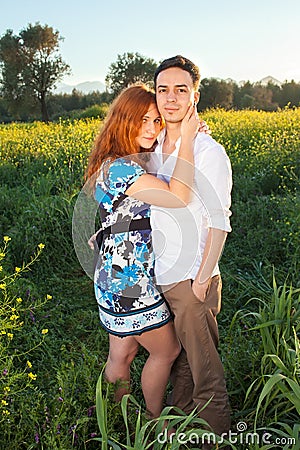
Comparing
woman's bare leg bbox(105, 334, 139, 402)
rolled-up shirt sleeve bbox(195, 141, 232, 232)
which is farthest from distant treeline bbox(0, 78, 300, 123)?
rolled-up shirt sleeve bbox(195, 141, 232, 232)

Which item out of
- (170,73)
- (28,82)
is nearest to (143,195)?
(170,73)

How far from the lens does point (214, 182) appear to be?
83.7 inches

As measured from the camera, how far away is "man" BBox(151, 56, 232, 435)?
7.06 ft

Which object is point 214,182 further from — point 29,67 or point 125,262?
point 29,67

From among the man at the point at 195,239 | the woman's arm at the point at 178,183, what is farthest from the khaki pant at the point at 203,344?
the woman's arm at the point at 178,183

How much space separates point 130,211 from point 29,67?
2922 centimetres

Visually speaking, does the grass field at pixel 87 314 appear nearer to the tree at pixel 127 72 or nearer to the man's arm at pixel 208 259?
the man's arm at pixel 208 259

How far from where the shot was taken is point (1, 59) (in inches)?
1181

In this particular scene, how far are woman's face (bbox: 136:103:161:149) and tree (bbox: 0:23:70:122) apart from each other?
27330 millimetres

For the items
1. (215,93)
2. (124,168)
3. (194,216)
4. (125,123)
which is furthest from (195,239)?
(215,93)

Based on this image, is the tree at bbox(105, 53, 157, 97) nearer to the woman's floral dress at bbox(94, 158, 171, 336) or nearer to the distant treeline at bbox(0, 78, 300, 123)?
the distant treeline at bbox(0, 78, 300, 123)

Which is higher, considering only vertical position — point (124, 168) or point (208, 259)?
point (124, 168)

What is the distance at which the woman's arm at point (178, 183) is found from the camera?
2.12m

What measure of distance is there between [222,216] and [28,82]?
2885 cm
